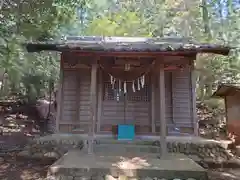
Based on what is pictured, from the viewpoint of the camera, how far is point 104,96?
9.31 meters

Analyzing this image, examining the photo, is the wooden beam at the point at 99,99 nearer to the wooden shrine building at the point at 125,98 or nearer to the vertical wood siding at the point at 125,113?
the wooden shrine building at the point at 125,98

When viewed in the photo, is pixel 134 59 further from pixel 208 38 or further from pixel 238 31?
pixel 238 31

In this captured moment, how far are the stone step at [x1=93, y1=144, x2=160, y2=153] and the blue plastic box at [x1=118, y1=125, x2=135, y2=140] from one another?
720 mm

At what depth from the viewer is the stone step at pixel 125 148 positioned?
308 inches

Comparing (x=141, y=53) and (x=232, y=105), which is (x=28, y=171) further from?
(x=232, y=105)

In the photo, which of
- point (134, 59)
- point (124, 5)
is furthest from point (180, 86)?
point (124, 5)

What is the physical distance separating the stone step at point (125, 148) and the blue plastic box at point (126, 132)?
720mm

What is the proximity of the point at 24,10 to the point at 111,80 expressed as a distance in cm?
358

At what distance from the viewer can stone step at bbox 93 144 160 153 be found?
7.81m

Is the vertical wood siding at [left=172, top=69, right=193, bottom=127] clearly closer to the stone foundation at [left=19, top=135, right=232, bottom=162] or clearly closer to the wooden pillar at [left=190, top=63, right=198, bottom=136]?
the wooden pillar at [left=190, top=63, right=198, bottom=136]

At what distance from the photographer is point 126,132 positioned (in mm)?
8734

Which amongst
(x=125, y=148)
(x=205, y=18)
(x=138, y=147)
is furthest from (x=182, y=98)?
(x=205, y=18)

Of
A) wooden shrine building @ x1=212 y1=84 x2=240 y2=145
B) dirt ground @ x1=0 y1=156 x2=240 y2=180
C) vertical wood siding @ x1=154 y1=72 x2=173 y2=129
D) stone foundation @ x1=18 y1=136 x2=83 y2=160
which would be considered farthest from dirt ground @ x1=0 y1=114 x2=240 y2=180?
wooden shrine building @ x1=212 y1=84 x2=240 y2=145

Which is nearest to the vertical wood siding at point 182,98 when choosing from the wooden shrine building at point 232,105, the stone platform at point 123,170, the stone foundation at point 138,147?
the stone foundation at point 138,147
